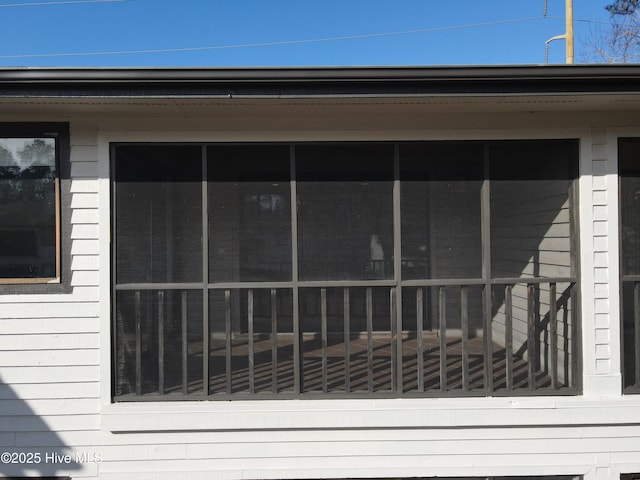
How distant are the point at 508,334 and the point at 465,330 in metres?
0.32

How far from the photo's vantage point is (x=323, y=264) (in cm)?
371

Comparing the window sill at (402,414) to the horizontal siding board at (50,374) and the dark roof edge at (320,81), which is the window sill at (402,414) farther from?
the dark roof edge at (320,81)

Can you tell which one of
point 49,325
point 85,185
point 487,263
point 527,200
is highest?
point 85,185

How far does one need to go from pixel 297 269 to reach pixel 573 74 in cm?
231

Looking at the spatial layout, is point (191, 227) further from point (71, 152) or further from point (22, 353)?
point (22, 353)

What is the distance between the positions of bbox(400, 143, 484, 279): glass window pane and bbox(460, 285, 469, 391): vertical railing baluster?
15 centimetres

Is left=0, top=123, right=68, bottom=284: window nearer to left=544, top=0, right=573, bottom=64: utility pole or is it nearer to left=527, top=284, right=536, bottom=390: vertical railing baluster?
left=527, top=284, right=536, bottom=390: vertical railing baluster

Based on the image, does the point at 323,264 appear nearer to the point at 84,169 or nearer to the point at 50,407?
the point at 84,169

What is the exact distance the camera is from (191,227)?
369cm

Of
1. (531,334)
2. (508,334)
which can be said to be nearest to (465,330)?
(508,334)

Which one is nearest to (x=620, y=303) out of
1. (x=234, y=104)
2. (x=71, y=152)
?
(x=234, y=104)

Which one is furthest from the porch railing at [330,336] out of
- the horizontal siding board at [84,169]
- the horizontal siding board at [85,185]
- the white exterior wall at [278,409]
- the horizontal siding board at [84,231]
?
the horizontal siding board at [84,169]

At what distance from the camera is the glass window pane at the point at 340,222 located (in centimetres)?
370

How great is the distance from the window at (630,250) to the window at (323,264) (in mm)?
383
